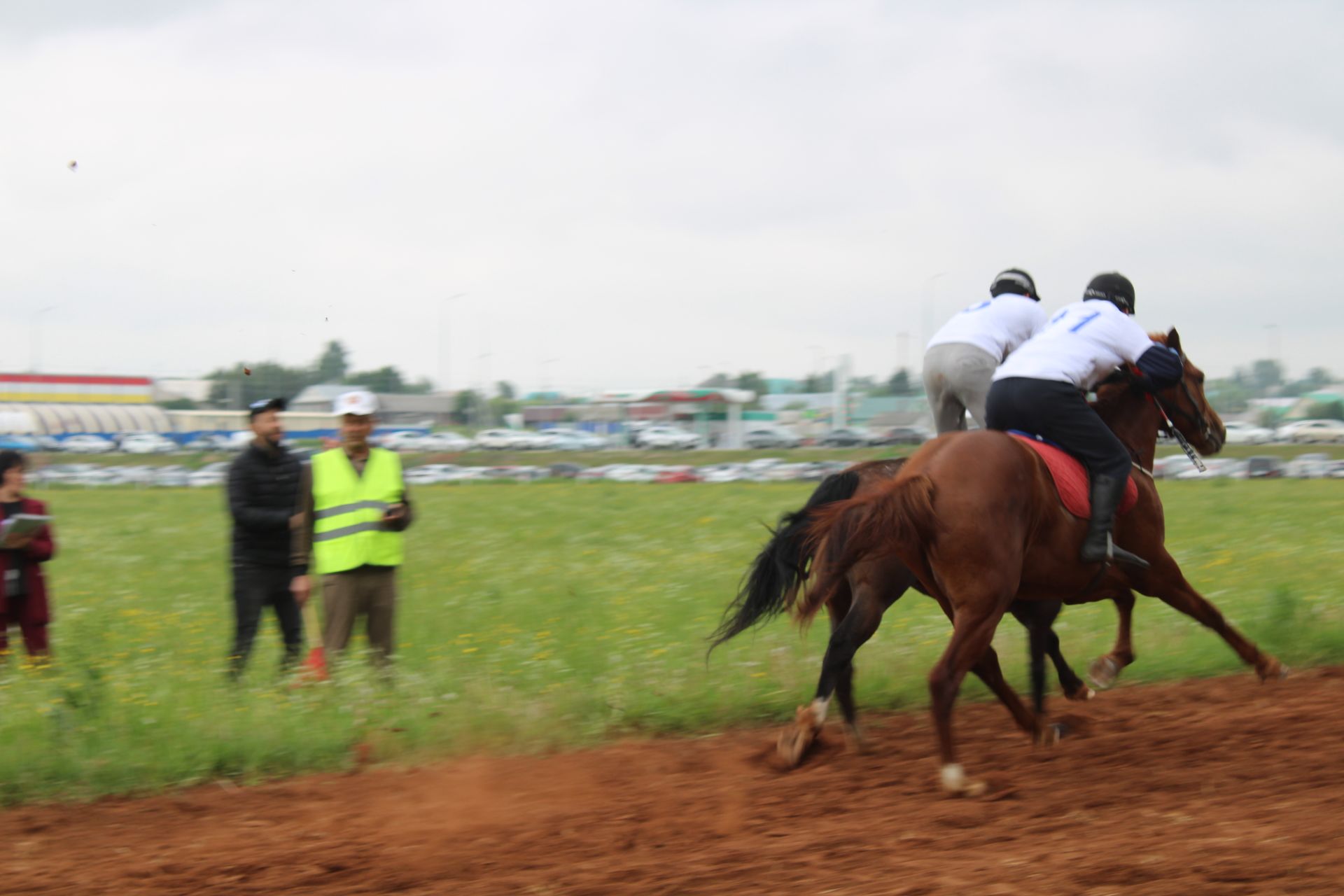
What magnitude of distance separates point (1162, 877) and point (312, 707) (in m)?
4.46

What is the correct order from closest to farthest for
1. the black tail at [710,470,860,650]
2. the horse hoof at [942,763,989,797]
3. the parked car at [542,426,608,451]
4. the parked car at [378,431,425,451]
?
the horse hoof at [942,763,989,797] → the black tail at [710,470,860,650] → the parked car at [378,431,425,451] → the parked car at [542,426,608,451]

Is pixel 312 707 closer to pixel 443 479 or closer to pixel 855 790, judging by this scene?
pixel 855 790

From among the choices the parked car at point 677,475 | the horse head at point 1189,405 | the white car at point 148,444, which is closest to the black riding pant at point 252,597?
the horse head at point 1189,405

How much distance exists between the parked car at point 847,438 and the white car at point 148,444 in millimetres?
31227

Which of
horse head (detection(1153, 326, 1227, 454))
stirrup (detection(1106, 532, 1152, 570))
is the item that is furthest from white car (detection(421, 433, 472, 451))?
stirrup (detection(1106, 532, 1152, 570))

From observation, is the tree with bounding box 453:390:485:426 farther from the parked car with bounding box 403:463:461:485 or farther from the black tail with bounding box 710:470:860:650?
the black tail with bounding box 710:470:860:650

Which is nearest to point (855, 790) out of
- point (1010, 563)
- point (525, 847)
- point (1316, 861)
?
point (1010, 563)

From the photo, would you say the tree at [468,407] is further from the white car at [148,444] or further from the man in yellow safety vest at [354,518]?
the man in yellow safety vest at [354,518]

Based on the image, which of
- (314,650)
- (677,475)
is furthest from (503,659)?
(677,475)

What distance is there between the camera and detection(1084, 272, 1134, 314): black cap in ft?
22.0

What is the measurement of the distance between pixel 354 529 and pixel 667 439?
54094 millimetres

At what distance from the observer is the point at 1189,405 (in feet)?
22.9

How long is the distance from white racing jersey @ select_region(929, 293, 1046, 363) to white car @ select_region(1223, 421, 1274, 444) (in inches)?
1816

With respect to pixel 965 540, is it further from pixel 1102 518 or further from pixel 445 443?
pixel 445 443
